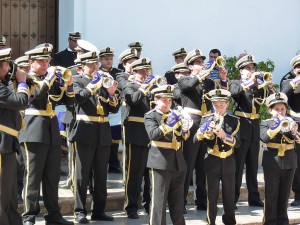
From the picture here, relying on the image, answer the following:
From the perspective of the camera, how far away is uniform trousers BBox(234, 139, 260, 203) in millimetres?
12766

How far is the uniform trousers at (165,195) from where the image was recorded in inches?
426

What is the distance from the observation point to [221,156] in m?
11.4

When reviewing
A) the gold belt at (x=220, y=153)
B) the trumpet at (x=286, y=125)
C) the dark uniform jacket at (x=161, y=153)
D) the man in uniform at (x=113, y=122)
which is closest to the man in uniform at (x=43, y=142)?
the dark uniform jacket at (x=161, y=153)

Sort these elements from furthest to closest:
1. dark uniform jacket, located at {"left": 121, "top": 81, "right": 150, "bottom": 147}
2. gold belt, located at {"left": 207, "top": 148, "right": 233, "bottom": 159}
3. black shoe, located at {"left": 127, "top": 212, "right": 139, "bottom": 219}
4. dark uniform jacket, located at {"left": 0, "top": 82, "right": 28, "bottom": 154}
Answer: black shoe, located at {"left": 127, "top": 212, "right": 139, "bottom": 219}, dark uniform jacket, located at {"left": 121, "top": 81, "right": 150, "bottom": 147}, gold belt, located at {"left": 207, "top": 148, "right": 233, "bottom": 159}, dark uniform jacket, located at {"left": 0, "top": 82, "right": 28, "bottom": 154}

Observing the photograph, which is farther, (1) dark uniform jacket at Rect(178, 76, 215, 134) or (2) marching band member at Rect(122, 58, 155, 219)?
(1) dark uniform jacket at Rect(178, 76, 215, 134)

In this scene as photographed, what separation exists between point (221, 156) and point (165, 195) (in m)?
0.95

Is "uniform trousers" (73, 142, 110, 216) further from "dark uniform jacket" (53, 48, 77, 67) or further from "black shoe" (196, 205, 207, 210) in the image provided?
"dark uniform jacket" (53, 48, 77, 67)

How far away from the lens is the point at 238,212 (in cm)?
1263

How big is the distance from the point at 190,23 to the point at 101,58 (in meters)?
3.05

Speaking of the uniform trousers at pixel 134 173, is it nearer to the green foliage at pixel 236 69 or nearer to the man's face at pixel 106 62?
the man's face at pixel 106 62

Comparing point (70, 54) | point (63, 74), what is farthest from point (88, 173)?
point (70, 54)

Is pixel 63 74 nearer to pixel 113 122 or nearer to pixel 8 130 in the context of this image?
pixel 8 130

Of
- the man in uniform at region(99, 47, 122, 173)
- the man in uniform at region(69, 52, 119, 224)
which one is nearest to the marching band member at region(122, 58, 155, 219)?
the man in uniform at region(69, 52, 119, 224)

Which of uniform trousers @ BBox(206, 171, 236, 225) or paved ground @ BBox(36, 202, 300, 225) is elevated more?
uniform trousers @ BBox(206, 171, 236, 225)
